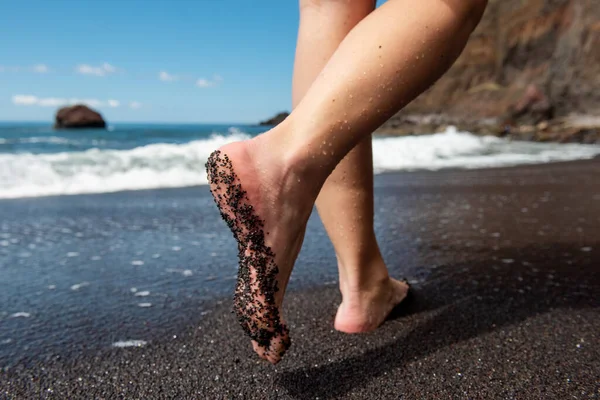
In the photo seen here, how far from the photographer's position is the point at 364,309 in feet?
2.92

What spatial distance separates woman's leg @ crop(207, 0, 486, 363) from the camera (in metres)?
0.63

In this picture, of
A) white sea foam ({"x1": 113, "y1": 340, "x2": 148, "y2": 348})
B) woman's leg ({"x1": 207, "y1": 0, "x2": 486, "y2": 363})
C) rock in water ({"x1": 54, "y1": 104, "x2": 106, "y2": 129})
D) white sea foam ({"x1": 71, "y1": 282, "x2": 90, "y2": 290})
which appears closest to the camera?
woman's leg ({"x1": 207, "y1": 0, "x2": 486, "y2": 363})

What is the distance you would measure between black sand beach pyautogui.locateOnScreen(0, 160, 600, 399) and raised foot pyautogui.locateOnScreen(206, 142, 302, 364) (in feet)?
0.32

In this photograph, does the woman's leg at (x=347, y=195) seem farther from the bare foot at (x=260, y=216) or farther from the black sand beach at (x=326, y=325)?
the bare foot at (x=260, y=216)

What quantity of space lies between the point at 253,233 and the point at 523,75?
25.7 m

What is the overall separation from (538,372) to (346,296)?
0.34 metres

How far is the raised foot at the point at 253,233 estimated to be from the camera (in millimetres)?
660

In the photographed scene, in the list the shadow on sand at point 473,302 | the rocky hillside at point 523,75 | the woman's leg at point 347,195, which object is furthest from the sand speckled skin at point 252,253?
the rocky hillside at point 523,75

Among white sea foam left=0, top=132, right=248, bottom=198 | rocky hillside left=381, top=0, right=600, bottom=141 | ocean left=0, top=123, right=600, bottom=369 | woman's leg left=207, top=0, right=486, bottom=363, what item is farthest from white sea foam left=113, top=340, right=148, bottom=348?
rocky hillside left=381, top=0, right=600, bottom=141

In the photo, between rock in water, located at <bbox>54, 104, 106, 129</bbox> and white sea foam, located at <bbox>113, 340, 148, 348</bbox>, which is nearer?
white sea foam, located at <bbox>113, 340, 148, 348</bbox>

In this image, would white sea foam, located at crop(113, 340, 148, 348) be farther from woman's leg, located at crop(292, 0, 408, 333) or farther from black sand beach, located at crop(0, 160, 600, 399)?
woman's leg, located at crop(292, 0, 408, 333)

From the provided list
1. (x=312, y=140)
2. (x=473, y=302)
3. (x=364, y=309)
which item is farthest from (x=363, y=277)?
(x=312, y=140)

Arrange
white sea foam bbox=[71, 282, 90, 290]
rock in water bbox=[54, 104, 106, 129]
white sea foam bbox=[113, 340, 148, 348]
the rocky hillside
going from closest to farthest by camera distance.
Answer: white sea foam bbox=[113, 340, 148, 348]
white sea foam bbox=[71, 282, 90, 290]
the rocky hillside
rock in water bbox=[54, 104, 106, 129]

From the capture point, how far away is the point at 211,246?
5.29 feet
